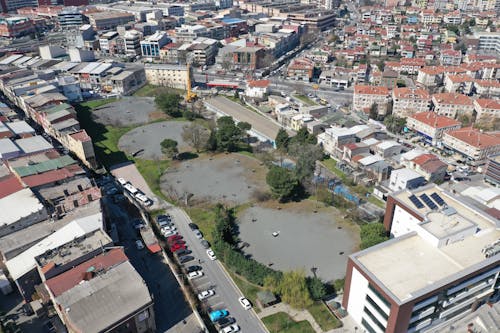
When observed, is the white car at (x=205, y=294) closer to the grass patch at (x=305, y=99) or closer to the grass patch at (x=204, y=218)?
the grass patch at (x=204, y=218)

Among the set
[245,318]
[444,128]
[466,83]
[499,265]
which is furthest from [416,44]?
[245,318]

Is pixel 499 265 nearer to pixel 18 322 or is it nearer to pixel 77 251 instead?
pixel 77 251

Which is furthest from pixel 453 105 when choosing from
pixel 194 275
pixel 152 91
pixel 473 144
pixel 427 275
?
pixel 152 91

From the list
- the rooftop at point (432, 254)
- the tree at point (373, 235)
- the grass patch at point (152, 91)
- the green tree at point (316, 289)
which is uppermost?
the rooftop at point (432, 254)

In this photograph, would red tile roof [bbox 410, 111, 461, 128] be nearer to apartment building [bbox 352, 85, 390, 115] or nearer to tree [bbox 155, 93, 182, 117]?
apartment building [bbox 352, 85, 390, 115]

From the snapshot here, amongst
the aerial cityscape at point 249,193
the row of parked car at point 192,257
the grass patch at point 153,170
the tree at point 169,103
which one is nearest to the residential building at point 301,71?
the aerial cityscape at point 249,193
